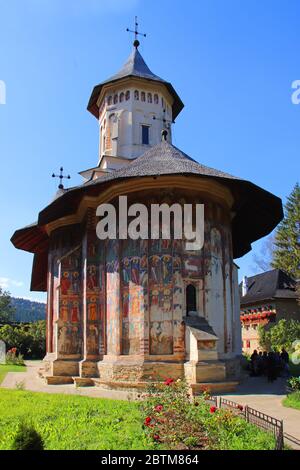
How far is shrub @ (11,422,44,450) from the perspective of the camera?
→ 5070mm

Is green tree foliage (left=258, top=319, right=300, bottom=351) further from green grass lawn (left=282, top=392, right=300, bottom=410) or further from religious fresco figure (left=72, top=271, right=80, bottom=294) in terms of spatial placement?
green grass lawn (left=282, top=392, right=300, bottom=410)

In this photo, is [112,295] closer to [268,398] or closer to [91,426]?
[268,398]

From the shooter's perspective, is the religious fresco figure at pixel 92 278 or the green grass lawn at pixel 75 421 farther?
the religious fresco figure at pixel 92 278

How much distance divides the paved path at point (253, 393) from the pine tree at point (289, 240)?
26.6 metres

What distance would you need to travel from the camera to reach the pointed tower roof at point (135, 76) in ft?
68.8

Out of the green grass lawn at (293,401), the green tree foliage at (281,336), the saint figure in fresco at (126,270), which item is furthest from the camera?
the green tree foliage at (281,336)

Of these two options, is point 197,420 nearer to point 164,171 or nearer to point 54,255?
point 164,171

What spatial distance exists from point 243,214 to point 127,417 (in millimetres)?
10391

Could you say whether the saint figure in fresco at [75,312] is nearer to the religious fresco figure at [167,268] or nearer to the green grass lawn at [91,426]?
the religious fresco figure at [167,268]

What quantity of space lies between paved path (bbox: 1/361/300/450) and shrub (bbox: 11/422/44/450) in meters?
3.42

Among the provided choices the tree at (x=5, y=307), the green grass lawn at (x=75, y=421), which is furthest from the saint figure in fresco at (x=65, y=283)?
the tree at (x=5, y=307)

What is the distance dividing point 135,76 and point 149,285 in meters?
11.5

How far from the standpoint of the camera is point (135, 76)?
20.7 m

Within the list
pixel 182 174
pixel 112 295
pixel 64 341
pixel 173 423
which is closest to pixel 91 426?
pixel 173 423
